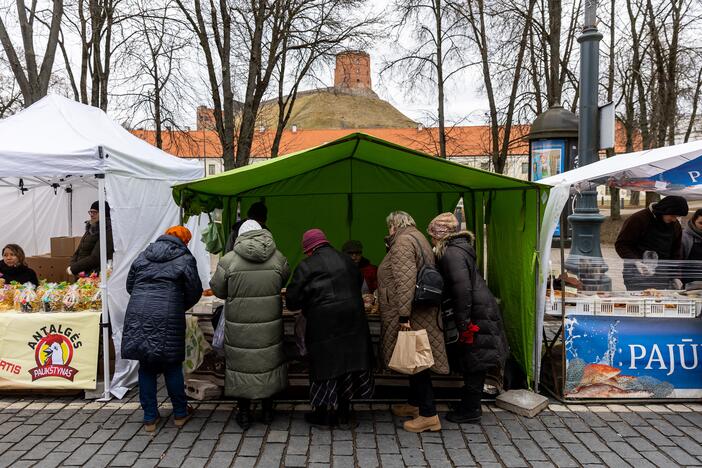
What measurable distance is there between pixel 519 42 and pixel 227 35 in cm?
718

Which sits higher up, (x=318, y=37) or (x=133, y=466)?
(x=318, y=37)

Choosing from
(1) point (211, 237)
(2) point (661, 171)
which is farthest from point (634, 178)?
(1) point (211, 237)

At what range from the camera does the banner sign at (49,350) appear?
4.89m

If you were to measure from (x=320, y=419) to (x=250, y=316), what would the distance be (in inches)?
41.0

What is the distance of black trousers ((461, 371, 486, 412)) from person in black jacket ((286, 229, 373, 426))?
822 millimetres

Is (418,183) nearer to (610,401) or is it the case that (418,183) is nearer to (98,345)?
(610,401)

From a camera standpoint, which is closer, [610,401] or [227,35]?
A: [610,401]

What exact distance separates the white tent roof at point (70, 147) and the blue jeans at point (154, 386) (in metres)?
1.97

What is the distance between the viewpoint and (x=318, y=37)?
12375mm

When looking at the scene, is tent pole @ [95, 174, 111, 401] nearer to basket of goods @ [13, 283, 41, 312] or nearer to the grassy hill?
basket of goods @ [13, 283, 41, 312]

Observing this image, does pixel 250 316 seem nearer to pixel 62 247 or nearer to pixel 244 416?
pixel 244 416

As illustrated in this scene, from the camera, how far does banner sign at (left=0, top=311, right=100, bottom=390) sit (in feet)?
16.0

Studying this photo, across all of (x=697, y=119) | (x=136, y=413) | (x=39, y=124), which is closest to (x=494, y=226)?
(x=136, y=413)

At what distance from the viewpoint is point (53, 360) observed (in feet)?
16.1
